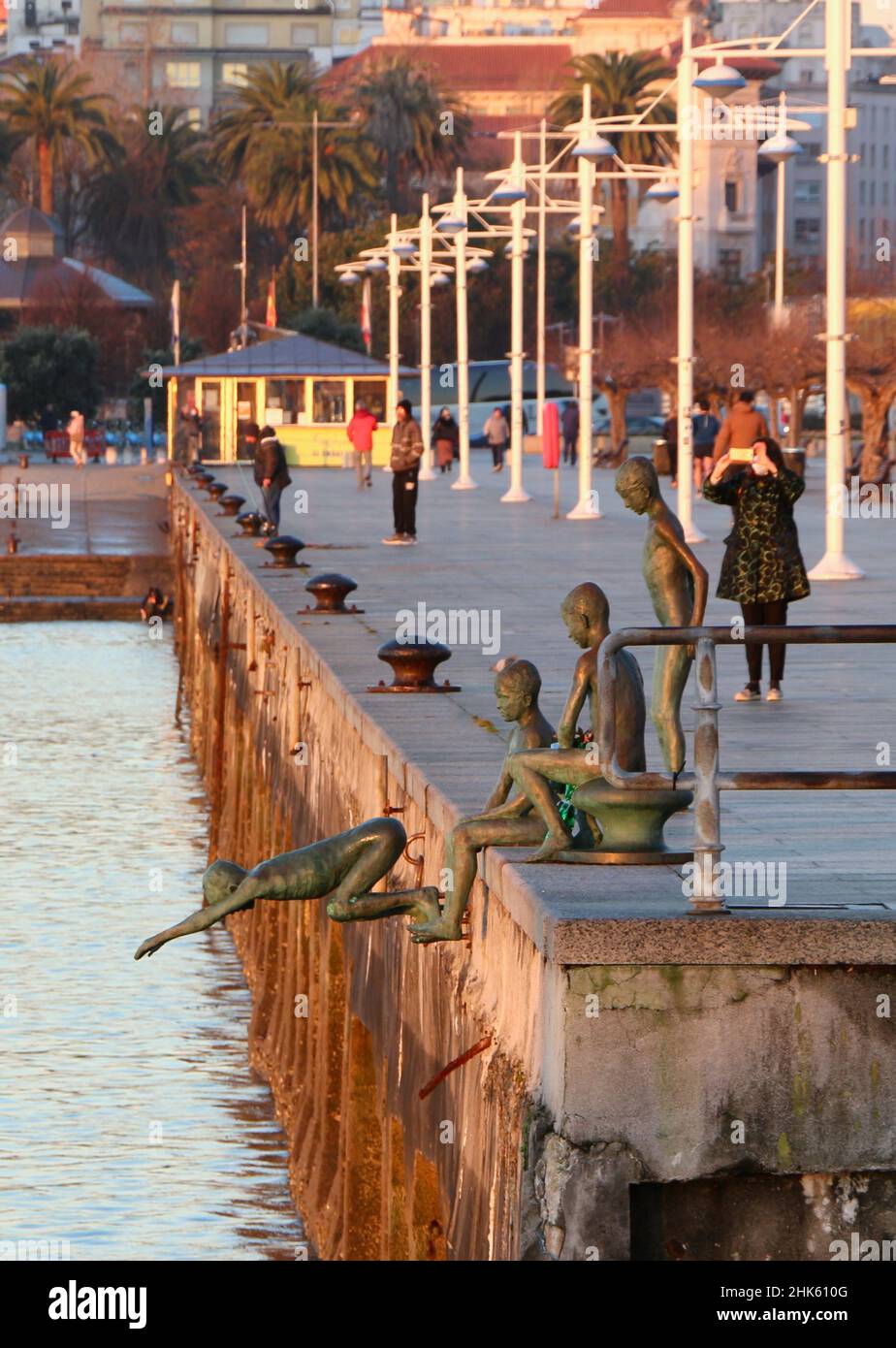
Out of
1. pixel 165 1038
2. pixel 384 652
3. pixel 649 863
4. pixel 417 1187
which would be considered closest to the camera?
pixel 649 863

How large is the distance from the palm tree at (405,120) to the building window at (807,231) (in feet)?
132

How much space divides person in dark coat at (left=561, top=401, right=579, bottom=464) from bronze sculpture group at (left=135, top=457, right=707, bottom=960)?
2127 inches

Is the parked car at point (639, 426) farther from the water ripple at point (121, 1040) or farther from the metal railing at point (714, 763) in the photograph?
the metal railing at point (714, 763)

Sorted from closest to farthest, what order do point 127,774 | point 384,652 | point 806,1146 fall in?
1. point 806,1146
2. point 384,652
3. point 127,774

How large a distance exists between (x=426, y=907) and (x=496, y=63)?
166 metres

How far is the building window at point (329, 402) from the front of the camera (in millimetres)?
63219

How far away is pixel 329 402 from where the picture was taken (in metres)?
63.6

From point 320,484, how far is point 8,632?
7.75 metres

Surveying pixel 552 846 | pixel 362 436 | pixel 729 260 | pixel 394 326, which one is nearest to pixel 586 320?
pixel 362 436

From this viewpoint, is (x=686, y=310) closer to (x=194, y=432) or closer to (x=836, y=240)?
(x=836, y=240)

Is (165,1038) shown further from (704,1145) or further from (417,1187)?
(704,1145)

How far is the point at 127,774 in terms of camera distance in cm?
3059

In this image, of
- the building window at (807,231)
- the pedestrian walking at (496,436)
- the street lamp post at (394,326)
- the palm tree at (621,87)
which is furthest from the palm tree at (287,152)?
the street lamp post at (394,326)

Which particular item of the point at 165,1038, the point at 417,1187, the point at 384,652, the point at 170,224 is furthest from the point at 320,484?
the point at 170,224
